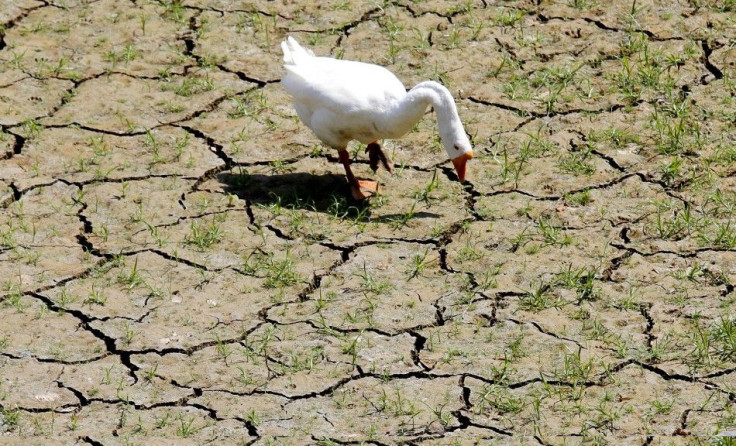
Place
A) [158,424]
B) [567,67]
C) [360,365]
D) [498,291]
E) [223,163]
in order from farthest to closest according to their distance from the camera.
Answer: [567,67] < [223,163] < [498,291] < [360,365] < [158,424]

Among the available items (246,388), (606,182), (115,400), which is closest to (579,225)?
(606,182)

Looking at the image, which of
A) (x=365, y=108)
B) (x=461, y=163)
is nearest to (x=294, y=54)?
(x=365, y=108)

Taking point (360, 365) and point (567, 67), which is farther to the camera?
point (567, 67)

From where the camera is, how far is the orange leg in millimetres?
6348

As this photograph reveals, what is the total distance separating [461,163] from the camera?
618 cm

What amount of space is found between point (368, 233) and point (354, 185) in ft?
1.10

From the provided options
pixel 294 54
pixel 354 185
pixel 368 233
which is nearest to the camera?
pixel 368 233

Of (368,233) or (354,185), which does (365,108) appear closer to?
(354,185)

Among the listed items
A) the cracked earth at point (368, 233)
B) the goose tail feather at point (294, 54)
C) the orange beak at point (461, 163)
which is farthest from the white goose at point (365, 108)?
the cracked earth at point (368, 233)

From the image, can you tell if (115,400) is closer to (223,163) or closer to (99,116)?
(223,163)

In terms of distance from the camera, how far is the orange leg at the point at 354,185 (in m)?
6.35

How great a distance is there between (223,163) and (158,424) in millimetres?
2111

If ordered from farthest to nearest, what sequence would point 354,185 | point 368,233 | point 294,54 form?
point 294,54 < point 354,185 < point 368,233

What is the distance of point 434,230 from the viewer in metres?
Answer: 6.10
